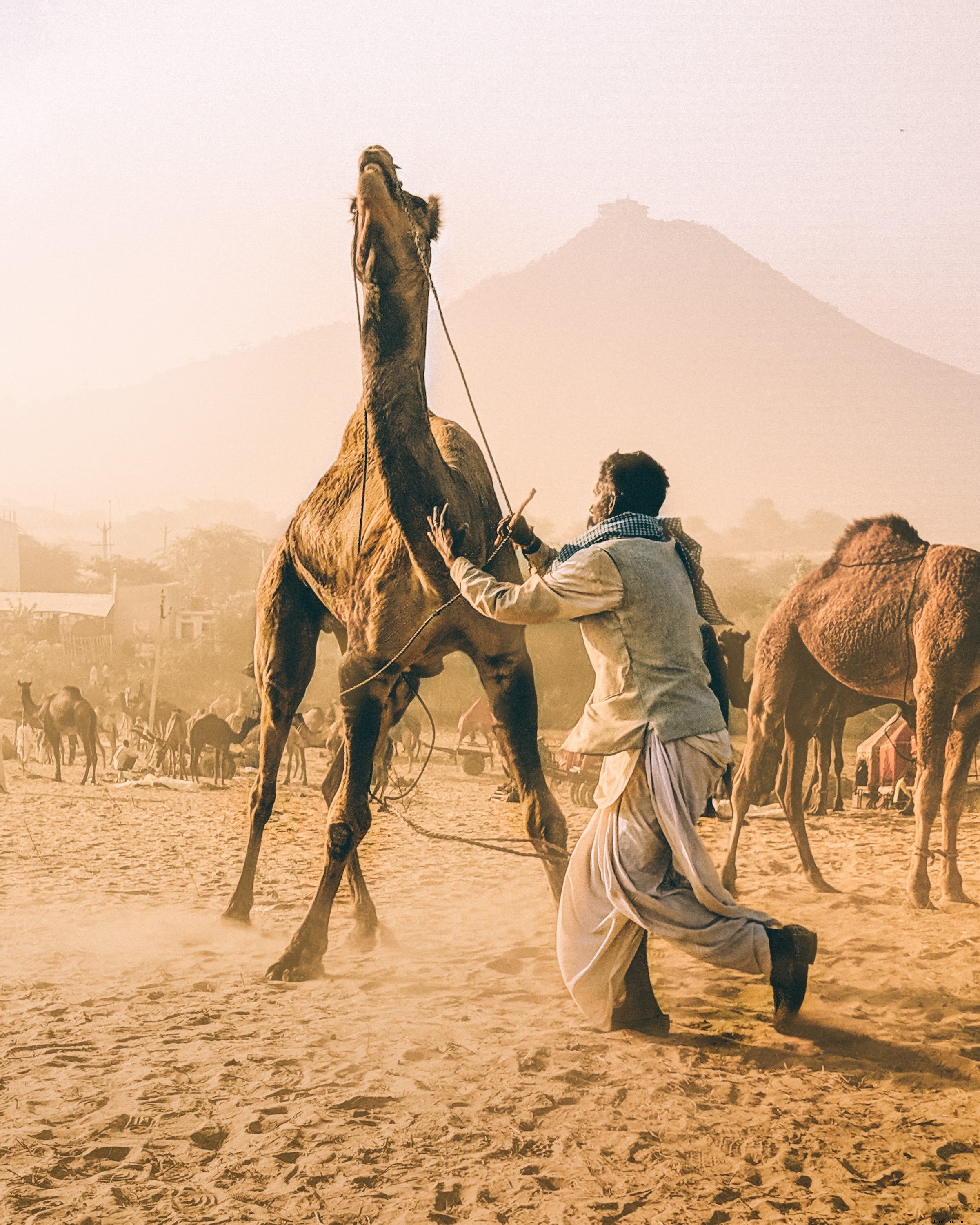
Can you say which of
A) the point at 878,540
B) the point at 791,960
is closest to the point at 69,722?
the point at 878,540

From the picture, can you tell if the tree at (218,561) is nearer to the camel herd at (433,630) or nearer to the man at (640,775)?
the camel herd at (433,630)

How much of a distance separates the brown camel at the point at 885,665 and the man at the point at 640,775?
357cm

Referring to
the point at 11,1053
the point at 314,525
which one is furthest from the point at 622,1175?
the point at 314,525

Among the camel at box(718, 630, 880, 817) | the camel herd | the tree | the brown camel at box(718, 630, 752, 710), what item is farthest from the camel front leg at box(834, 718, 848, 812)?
the tree

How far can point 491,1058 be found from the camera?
13.8 feet

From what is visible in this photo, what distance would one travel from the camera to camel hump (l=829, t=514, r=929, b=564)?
8.35m

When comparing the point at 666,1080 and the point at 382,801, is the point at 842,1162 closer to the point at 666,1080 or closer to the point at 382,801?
the point at 666,1080

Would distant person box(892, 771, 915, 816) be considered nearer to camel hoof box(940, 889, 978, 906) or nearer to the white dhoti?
camel hoof box(940, 889, 978, 906)

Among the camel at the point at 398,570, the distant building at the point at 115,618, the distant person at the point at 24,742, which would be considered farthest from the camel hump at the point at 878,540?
the distant building at the point at 115,618

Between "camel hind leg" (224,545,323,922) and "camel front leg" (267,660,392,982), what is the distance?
1.43 meters

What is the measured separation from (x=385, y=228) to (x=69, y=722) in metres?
13.1

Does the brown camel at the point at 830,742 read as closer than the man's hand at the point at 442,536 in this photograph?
No

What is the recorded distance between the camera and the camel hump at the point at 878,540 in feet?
27.4

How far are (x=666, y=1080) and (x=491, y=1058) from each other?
0.67 metres
